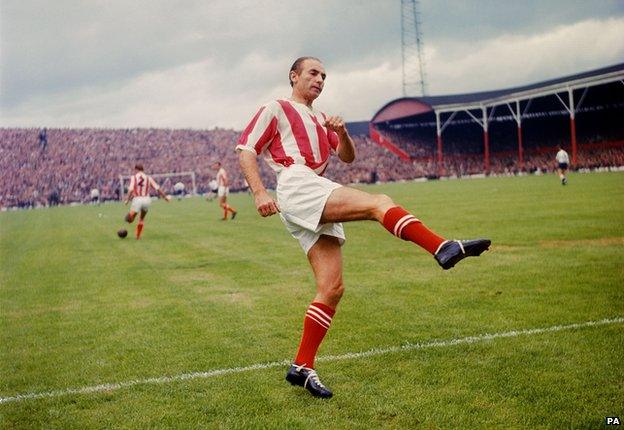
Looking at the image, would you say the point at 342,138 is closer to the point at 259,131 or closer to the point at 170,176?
the point at 259,131

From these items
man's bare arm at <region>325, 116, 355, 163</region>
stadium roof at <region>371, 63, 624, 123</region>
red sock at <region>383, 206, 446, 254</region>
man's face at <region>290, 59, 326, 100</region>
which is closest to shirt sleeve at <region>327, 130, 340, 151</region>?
man's bare arm at <region>325, 116, 355, 163</region>

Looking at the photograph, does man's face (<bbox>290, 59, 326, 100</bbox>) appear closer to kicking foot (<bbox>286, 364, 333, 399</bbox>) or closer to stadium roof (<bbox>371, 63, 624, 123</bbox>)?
kicking foot (<bbox>286, 364, 333, 399</bbox>)

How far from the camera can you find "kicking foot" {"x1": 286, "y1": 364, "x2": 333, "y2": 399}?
14.3 ft

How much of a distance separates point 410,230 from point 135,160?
64.9 meters

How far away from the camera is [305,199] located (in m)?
4.46

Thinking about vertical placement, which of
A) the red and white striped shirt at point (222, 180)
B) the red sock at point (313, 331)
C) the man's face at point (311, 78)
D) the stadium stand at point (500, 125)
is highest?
the stadium stand at point (500, 125)

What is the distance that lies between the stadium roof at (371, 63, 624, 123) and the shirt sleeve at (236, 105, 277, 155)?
125 feet

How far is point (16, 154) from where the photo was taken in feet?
197

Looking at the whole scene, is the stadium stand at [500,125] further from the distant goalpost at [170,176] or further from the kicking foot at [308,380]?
the kicking foot at [308,380]

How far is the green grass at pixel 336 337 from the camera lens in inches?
161

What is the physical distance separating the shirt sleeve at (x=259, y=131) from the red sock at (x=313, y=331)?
122 centimetres

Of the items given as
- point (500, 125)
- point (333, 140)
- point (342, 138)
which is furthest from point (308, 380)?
point (500, 125)

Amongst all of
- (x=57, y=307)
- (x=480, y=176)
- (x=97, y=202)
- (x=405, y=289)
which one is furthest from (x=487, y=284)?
(x=97, y=202)

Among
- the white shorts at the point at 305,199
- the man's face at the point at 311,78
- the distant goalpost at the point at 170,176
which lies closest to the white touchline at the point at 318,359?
the white shorts at the point at 305,199
